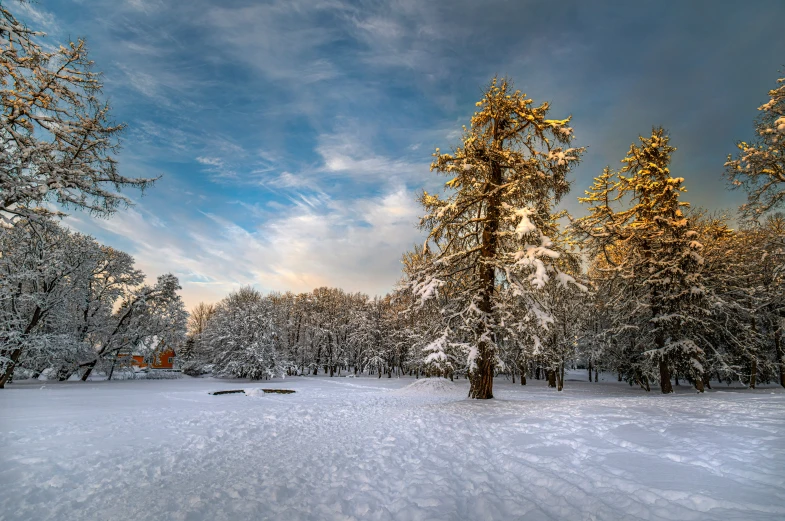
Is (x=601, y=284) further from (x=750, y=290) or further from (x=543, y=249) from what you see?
(x=543, y=249)

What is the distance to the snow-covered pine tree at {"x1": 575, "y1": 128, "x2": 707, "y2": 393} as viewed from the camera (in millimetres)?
17234

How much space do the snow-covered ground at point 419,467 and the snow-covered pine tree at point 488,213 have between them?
334cm

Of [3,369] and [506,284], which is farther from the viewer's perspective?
[3,369]

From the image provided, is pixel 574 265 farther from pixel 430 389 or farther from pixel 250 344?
pixel 250 344

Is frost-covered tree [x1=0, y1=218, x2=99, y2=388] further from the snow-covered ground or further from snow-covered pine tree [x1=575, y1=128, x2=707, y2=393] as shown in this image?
snow-covered pine tree [x1=575, y1=128, x2=707, y2=393]

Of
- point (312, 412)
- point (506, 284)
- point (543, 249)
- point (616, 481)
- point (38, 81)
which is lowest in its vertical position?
point (312, 412)

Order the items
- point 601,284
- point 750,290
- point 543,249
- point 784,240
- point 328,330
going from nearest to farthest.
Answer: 1. point 543,249
2. point 784,240
3. point 750,290
4. point 601,284
5. point 328,330

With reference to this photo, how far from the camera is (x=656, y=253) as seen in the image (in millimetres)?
18203

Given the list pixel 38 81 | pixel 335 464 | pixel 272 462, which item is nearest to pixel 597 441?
pixel 335 464

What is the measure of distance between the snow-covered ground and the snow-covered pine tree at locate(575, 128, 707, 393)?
28.3 feet

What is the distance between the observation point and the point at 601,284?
66.8ft

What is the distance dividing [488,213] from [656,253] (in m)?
11.1

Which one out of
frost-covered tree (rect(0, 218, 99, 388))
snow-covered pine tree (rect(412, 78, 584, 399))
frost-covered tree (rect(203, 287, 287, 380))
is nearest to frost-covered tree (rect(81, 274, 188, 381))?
frost-covered tree (rect(0, 218, 99, 388))

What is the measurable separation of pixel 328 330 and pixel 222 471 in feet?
156
